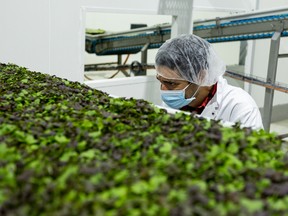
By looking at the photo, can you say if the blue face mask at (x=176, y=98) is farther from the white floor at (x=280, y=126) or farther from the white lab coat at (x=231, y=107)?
the white floor at (x=280, y=126)

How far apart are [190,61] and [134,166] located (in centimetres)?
148

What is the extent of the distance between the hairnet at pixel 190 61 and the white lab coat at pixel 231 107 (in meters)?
0.15

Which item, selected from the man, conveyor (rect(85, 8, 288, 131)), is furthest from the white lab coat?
conveyor (rect(85, 8, 288, 131))

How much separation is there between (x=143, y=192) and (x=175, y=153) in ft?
0.74

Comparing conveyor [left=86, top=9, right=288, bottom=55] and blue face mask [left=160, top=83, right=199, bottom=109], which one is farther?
conveyor [left=86, top=9, right=288, bottom=55]

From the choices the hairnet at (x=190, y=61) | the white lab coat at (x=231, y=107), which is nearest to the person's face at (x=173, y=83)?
the hairnet at (x=190, y=61)

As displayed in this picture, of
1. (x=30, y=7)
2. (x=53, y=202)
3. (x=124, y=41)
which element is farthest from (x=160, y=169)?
(x=124, y=41)

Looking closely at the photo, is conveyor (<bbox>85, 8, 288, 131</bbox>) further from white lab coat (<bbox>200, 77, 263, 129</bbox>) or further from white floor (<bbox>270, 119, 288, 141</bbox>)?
white lab coat (<bbox>200, 77, 263, 129</bbox>)

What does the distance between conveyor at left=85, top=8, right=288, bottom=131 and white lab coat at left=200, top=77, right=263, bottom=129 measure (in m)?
1.99

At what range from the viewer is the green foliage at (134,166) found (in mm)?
739

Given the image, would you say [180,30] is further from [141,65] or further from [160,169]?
[160,169]

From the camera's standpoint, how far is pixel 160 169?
91cm

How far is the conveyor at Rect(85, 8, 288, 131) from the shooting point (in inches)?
169

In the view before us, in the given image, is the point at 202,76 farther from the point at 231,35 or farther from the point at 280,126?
the point at 280,126
